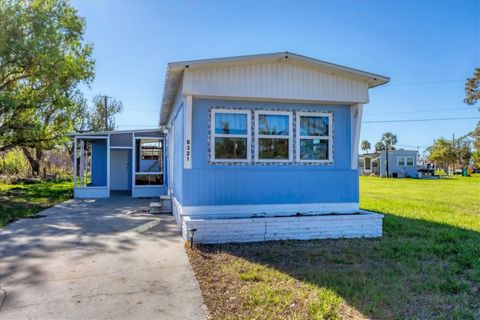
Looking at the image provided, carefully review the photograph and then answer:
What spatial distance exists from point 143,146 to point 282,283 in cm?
1136

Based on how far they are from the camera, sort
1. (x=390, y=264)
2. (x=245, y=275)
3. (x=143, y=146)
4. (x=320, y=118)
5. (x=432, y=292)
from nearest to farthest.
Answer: (x=432, y=292)
(x=245, y=275)
(x=390, y=264)
(x=320, y=118)
(x=143, y=146)

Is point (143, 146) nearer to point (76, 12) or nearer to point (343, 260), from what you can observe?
point (76, 12)

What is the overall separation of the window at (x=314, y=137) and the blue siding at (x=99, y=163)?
10622mm

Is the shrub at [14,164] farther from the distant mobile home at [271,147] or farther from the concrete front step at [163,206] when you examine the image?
the distant mobile home at [271,147]

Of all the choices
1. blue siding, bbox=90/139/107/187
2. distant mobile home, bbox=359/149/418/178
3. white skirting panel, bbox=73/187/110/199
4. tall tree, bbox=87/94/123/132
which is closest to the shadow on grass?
white skirting panel, bbox=73/187/110/199

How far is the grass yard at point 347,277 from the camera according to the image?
10.9 feet

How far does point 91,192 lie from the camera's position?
13.1 meters

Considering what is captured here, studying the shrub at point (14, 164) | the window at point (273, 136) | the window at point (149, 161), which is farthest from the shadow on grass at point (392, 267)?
the shrub at point (14, 164)

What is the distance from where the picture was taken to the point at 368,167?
40.1m

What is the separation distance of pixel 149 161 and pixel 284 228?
30.5ft

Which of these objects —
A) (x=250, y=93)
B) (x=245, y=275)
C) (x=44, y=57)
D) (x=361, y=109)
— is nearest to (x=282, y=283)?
(x=245, y=275)

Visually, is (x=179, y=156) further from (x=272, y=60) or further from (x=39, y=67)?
(x=39, y=67)

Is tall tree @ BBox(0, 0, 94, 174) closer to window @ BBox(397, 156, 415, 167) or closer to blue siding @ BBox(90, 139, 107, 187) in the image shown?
blue siding @ BBox(90, 139, 107, 187)

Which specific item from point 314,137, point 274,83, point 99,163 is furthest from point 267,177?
point 99,163
